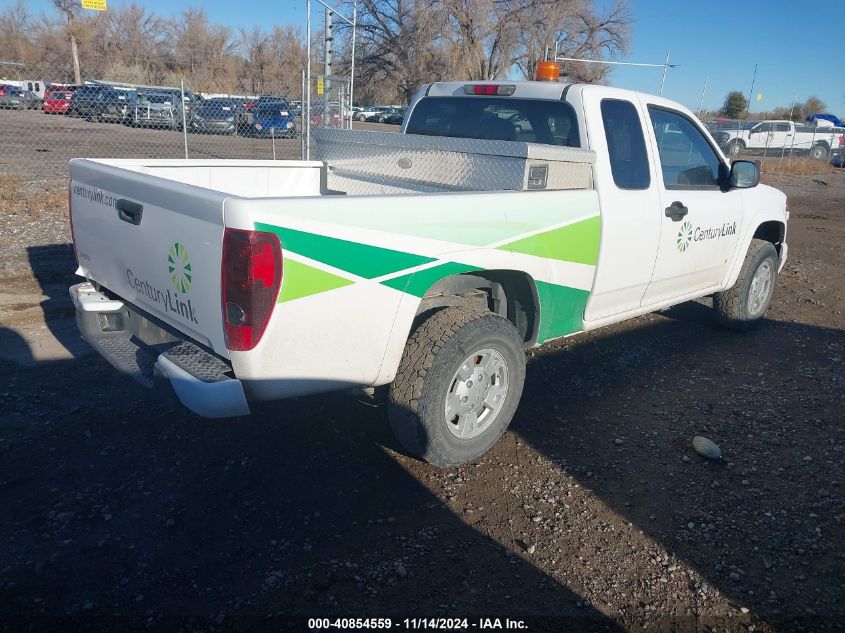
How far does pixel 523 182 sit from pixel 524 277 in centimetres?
55

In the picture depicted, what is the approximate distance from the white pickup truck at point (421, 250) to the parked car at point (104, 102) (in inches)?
659

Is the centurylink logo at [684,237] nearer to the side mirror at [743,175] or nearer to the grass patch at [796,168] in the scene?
the side mirror at [743,175]

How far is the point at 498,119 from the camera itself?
494 cm

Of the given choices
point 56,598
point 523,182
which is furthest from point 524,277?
point 56,598

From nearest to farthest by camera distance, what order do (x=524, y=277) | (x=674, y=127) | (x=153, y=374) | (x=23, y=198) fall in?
1. (x=153, y=374)
2. (x=524, y=277)
3. (x=674, y=127)
4. (x=23, y=198)

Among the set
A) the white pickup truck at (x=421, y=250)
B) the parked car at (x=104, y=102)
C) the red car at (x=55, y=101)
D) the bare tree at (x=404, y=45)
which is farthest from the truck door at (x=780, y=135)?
the white pickup truck at (x=421, y=250)

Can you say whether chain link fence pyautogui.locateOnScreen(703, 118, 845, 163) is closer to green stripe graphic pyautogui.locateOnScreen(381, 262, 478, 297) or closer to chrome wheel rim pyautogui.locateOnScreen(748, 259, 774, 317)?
→ chrome wheel rim pyautogui.locateOnScreen(748, 259, 774, 317)

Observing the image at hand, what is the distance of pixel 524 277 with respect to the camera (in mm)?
3928

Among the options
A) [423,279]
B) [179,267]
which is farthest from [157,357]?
[423,279]

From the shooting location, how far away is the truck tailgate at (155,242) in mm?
2879

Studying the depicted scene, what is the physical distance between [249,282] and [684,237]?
3448mm

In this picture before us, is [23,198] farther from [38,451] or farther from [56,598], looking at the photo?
[56,598]

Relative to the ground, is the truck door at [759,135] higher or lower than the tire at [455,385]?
higher

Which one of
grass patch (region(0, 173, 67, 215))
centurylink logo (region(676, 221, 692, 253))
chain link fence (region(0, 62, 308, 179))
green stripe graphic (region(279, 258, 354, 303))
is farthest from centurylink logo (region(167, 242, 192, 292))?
chain link fence (region(0, 62, 308, 179))
